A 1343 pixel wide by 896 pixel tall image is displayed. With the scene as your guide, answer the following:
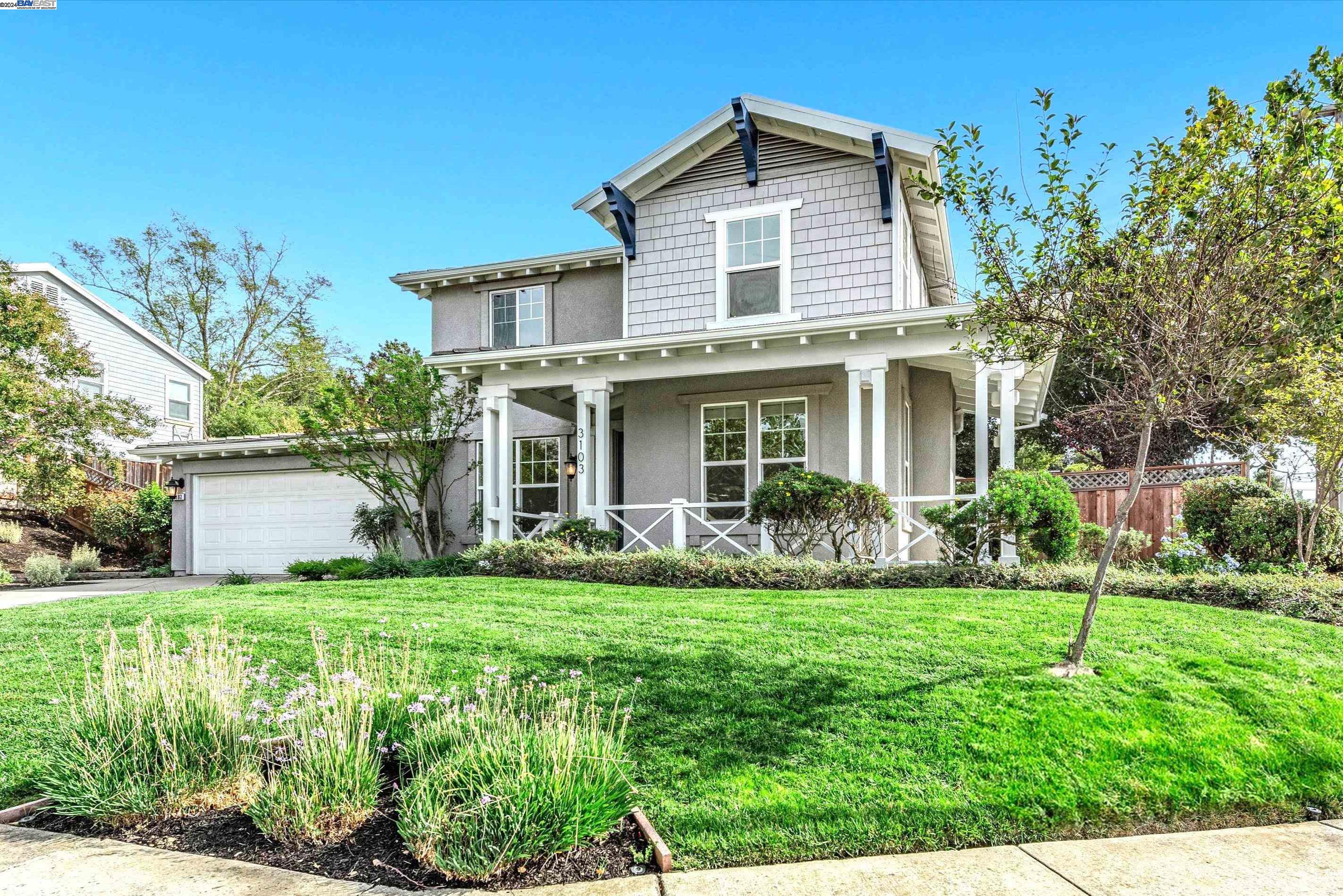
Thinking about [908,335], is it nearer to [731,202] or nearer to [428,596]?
[731,202]

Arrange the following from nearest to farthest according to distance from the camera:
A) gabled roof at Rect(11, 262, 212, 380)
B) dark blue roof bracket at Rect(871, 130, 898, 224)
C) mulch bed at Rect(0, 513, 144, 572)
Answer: dark blue roof bracket at Rect(871, 130, 898, 224)
mulch bed at Rect(0, 513, 144, 572)
gabled roof at Rect(11, 262, 212, 380)

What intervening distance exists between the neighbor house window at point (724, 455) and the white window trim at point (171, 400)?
20.3 m

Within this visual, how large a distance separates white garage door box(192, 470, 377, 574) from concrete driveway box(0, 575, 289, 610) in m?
0.64

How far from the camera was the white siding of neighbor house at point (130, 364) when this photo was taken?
22.0 m

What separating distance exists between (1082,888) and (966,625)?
3269 mm

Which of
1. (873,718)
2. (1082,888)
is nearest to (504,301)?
(873,718)

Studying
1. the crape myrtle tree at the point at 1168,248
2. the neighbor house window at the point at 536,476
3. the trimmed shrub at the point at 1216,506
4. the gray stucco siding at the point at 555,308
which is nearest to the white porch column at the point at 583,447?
the neighbor house window at the point at 536,476

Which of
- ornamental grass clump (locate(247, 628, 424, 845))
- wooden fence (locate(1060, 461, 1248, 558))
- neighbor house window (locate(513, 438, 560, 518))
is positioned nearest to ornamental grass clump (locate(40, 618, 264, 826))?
ornamental grass clump (locate(247, 628, 424, 845))

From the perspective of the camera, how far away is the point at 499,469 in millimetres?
12258

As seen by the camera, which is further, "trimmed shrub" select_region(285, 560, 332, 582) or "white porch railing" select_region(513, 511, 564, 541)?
"trimmed shrub" select_region(285, 560, 332, 582)

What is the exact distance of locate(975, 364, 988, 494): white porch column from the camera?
9852 mm

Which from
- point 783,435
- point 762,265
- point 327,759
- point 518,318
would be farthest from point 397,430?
point 327,759

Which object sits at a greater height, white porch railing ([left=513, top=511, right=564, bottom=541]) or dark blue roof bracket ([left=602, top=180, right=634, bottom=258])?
dark blue roof bracket ([left=602, top=180, right=634, bottom=258])

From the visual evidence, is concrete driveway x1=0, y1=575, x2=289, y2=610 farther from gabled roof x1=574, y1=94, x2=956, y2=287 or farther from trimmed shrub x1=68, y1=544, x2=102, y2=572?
gabled roof x1=574, y1=94, x2=956, y2=287
